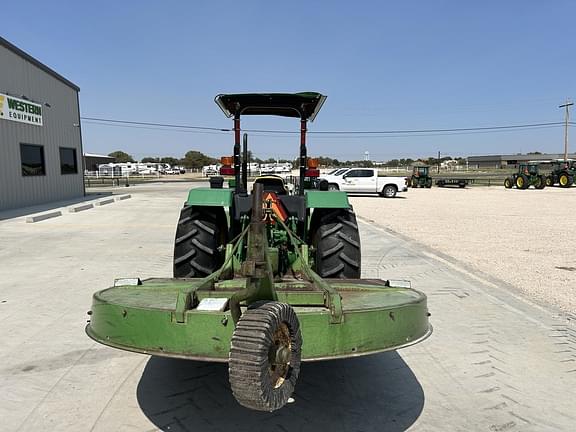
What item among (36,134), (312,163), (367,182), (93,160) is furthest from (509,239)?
(93,160)

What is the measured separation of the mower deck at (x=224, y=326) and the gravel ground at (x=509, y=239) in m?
3.54

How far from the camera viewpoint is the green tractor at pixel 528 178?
3294cm

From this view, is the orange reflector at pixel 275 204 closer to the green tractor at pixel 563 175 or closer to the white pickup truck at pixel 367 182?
the white pickup truck at pixel 367 182

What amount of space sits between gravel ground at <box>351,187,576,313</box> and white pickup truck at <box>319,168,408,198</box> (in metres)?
7.00

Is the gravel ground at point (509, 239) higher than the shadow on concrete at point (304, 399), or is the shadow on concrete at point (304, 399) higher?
the shadow on concrete at point (304, 399)

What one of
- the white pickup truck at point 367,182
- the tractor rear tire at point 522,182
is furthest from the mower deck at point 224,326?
the tractor rear tire at point 522,182

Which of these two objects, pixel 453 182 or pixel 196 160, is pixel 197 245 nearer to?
pixel 453 182

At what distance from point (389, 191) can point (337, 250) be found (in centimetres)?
2122

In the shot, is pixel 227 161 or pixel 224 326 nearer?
pixel 224 326

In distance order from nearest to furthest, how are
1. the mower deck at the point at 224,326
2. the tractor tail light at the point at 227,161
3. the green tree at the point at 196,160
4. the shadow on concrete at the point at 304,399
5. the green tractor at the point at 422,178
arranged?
the mower deck at the point at 224,326 → the shadow on concrete at the point at 304,399 → the tractor tail light at the point at 227,161 → the green tractor at the point at 422,178 → the green tree at the point at 196,160

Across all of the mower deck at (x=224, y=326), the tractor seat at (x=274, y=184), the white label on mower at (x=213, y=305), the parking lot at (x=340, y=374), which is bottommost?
the parking lot at (x=340, y=374)

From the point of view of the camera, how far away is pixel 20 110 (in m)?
16.9

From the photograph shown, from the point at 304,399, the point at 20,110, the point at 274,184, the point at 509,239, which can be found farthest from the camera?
the point at 20,110

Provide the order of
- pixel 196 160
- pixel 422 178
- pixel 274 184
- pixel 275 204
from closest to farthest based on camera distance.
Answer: pixel 275 204
pixel 274 184
pixel 422 178
pixel 196 160
